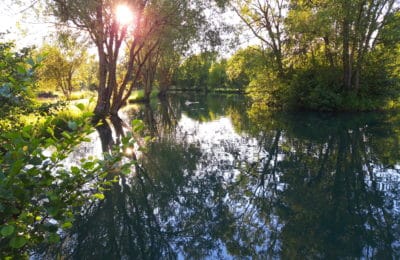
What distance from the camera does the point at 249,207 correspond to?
6.17 m

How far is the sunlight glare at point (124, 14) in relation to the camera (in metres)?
15.7

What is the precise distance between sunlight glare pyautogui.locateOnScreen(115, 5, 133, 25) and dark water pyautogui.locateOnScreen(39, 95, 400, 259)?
26.5 ft

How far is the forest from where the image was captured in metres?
2.16

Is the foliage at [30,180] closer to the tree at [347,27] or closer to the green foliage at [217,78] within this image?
the tree at [347,27]

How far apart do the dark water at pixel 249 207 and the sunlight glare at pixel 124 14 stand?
8.08 m

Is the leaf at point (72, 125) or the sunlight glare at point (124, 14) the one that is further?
the sunlight glare at point (124, 14)

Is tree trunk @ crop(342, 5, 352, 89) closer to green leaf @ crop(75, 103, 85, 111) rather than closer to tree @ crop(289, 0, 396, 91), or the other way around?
tree @ crop(289, 0, 396, 91)

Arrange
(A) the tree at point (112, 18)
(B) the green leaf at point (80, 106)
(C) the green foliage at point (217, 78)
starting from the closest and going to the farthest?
(B) the green leaf at point (80, 106)
(A) the tree at point (112, 18)
(C) the green foliage at point (217, 78)

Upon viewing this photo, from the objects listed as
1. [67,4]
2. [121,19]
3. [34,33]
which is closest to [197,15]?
[121,19]

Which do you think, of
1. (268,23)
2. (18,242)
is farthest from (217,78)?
(18,242)

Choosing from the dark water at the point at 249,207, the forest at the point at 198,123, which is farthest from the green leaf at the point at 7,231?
the dark water at the point at 249,207

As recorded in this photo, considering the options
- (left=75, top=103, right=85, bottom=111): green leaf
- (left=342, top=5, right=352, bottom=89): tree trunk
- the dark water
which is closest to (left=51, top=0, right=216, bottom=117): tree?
the dark water

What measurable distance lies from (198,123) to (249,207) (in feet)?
44.6

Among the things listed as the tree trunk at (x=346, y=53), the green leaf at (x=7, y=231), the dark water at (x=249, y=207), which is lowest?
the dark water at (x=249, y=207)
